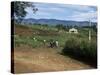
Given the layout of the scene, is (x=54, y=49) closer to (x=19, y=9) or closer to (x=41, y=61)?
(x=41, y=61)

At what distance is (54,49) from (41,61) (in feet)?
0.61

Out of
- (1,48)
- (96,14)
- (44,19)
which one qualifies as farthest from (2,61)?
(96,14)

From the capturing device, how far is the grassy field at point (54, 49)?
7.28ft

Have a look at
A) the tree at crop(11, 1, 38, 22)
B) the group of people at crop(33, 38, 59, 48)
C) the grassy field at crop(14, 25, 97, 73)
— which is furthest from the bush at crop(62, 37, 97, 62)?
the tree at crop(11, 1, 38, 22)

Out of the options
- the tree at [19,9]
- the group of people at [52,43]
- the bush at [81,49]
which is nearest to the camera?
the tree at [19,9]

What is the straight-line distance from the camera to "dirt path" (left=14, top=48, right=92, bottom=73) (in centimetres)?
220

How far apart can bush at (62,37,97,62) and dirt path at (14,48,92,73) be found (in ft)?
0.24

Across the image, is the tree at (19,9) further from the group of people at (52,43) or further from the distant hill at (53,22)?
the group of people at (52,43)

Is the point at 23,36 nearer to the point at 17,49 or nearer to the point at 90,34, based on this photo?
the point at 17,49

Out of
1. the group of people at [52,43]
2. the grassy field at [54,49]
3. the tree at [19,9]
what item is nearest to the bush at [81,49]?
the grassy field at [54,49]

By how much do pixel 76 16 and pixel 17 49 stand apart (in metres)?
0.71

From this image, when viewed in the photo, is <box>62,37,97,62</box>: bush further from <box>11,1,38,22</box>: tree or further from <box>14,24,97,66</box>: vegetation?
<box>11,1,38,22</box>: tree

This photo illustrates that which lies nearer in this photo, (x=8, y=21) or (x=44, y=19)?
(x=8, y=21)

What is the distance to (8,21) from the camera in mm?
2186
